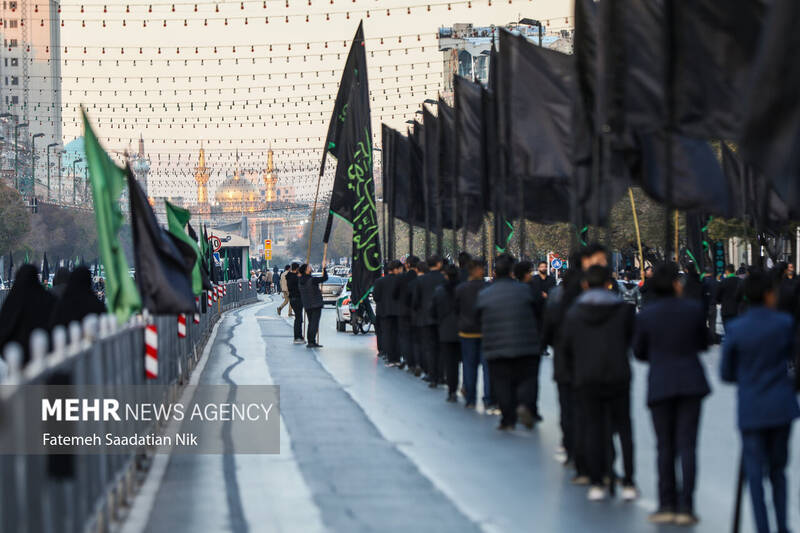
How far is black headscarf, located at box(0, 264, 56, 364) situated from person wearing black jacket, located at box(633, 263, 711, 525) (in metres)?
6.41

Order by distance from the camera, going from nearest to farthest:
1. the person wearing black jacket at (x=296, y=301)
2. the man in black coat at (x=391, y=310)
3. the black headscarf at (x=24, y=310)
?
the black headscarf at (x=24, y=310) → the man in black coat at (x=391, y=310) → the person wearing black jacket at (x=296, y=301)

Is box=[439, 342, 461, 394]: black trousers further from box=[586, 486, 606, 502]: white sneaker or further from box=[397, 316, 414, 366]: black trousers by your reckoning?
box=[586, 486, 606, 502]: white sneaker

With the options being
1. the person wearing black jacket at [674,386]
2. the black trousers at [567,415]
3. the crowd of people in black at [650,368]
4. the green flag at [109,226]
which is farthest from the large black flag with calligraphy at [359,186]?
the person wearing black jacket at [674,386]

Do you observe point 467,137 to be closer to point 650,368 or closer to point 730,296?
point 730,296

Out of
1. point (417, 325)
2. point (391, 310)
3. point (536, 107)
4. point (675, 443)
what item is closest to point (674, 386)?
point (675, 443)

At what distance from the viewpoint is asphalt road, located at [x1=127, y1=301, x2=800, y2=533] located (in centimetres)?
866

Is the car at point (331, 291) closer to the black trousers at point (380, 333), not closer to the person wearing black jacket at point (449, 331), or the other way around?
the black trousers at point (380, 333)

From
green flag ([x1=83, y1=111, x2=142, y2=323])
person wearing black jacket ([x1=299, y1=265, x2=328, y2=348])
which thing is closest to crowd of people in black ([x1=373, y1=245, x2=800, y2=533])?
green flag ([x1=83, y1=111, x2=142, y2=323])

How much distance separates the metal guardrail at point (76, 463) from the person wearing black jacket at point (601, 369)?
2961 mm

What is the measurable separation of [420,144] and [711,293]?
6.29 meters

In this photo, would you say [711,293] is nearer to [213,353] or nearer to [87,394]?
[213,353]

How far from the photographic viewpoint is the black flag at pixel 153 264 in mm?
11578

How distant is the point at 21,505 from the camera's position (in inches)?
211

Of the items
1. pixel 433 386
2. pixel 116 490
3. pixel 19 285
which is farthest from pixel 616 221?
pixel 116 490
